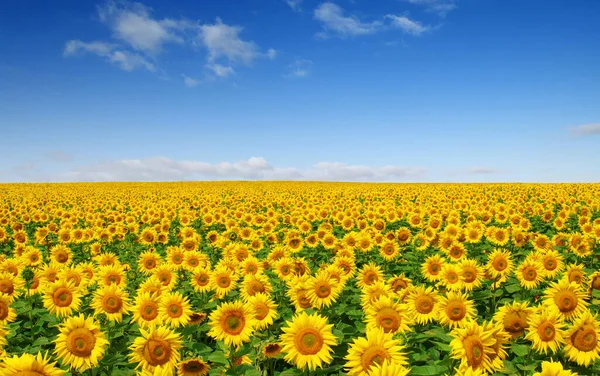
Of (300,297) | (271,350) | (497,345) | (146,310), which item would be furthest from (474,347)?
(146,310)

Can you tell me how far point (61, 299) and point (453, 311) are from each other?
602 centimetres

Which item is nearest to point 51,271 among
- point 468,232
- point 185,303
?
point 185,303

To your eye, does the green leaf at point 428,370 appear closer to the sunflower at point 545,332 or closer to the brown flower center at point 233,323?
the sunflower at point 545,332

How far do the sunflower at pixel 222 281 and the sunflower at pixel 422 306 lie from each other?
125 inches

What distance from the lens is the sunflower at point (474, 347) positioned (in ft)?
14.5

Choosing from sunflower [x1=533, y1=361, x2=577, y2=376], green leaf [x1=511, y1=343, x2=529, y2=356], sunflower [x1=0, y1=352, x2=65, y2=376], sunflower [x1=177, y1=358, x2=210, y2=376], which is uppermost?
sunflower [x1=533, y1=361, x2=577, y2=376]

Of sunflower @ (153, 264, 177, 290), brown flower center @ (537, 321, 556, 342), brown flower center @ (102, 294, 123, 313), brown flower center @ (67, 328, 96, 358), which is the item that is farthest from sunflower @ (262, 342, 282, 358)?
sunflower @ (153, 264, 177, 290)

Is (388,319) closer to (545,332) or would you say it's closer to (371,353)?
(371,353)

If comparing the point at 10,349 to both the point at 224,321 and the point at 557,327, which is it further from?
the point at 557,327

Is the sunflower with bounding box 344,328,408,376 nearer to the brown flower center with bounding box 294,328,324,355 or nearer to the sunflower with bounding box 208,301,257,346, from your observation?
the brown flower center with bounding box 294,328,324,355

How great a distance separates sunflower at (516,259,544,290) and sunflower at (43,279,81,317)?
25.6ft

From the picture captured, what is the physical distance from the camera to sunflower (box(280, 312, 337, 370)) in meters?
4.49

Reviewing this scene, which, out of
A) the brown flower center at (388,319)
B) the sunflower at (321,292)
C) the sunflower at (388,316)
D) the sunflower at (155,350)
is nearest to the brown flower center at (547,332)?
the sunflower at (388,316)

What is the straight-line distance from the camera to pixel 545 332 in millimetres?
4914
